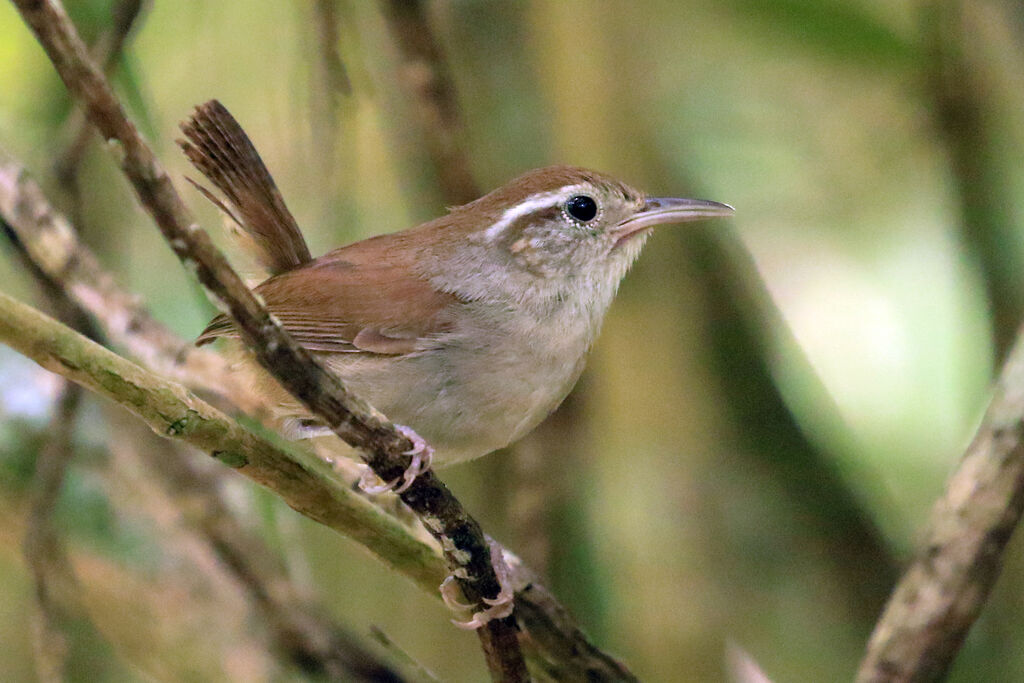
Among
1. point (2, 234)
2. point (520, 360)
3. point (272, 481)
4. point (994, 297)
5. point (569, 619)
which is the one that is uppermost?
point (2, 234)

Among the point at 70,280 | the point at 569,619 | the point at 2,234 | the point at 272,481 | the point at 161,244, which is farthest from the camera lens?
the point at 161,244

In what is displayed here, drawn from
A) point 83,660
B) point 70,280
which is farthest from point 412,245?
point 83,660

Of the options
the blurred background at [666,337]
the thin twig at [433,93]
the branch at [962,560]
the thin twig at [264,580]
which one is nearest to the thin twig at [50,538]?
the blurred background at [666,337]

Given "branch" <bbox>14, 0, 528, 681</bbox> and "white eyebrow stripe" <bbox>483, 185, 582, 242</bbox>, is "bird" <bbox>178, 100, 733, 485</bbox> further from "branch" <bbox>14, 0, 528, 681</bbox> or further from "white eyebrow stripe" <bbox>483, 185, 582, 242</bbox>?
"branch" <bbox>14, 0, 528, 681</bbox>

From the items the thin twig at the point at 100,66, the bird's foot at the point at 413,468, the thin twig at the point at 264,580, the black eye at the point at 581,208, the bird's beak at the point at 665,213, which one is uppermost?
the thin twig at the point at 100,66

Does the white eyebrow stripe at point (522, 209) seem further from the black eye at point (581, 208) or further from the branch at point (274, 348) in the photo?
the branch at point (274, 348)

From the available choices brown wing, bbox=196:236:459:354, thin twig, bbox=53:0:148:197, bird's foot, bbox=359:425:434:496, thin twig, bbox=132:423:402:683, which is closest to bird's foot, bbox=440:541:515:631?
bird's foot, bbox=359:425:434:496

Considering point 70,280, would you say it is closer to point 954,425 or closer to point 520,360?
point 520,360
